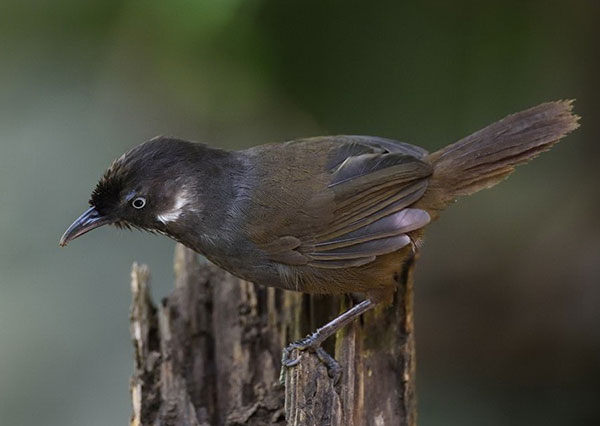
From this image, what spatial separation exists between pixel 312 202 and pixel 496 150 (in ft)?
3.02

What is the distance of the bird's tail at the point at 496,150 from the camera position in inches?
174

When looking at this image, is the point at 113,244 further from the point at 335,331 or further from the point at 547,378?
the point at 547,378

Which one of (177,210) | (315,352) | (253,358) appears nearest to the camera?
(315,352)

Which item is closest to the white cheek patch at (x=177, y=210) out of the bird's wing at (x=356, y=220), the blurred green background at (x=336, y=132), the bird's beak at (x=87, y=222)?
the bird's beak at (x=87, y=222)

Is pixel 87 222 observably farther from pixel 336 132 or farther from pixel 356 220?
pixel 336 132

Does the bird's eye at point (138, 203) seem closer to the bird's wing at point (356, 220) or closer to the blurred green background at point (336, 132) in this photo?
the bird's wing at point (356, 220)

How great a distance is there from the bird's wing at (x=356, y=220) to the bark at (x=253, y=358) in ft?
1.30

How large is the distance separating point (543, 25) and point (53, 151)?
10.7ft

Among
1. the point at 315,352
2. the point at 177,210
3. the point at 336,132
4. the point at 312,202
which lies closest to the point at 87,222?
the point at 177,210

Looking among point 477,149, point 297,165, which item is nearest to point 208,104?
point 297,165

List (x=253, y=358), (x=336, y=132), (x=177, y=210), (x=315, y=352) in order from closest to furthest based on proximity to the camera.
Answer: (x=315, y=352)
(x=177, y=210)
(x=253, y=358)
(x=336, y=132)

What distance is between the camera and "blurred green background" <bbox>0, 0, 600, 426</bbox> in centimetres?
559

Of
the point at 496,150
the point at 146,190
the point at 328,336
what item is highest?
the point at 496,150

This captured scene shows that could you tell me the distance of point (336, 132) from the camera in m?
Result: 6.20
